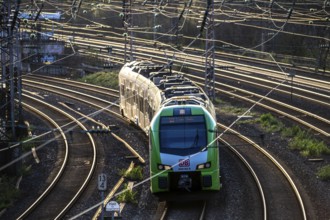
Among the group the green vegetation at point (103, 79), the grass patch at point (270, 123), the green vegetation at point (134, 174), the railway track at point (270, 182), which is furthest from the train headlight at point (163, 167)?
the green vegetation at point (103, 79)

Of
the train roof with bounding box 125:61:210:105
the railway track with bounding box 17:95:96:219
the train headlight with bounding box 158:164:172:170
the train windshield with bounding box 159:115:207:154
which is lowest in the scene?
the railway track with bounding box 17:95:96:219

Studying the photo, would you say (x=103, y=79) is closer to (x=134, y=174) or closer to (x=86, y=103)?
(x=86, y=103)

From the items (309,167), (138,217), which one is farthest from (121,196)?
(309,167)

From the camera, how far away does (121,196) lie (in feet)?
55.0

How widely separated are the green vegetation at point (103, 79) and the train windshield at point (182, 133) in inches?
872

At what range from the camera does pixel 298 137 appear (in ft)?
74.3

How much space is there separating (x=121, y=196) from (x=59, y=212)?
61.4 inches

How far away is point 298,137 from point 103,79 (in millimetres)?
19649

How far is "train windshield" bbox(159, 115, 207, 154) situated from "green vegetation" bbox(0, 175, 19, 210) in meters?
4.34

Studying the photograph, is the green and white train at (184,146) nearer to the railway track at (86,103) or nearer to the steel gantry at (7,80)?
the railway track at (86,103)

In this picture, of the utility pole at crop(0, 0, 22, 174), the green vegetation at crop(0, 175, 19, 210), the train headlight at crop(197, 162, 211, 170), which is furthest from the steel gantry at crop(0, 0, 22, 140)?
the train headlight at crop(197, 162, 211, 170)

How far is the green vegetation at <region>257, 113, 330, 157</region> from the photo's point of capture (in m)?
20.9

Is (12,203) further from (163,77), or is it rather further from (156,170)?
(163,77)

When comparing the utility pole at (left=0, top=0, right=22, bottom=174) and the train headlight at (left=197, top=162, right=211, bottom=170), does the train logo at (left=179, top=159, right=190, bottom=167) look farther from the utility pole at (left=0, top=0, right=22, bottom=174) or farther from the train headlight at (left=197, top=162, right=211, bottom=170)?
the utility pole at (left=0, top=0, right=22, bottom=174)
